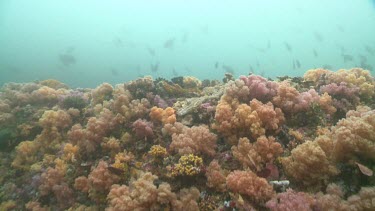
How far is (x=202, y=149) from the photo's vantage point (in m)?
6.45

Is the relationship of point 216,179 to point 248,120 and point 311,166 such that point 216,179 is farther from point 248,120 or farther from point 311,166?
point 311,166

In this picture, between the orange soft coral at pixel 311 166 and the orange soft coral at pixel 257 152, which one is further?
the orange soft coral at pixel 257 152

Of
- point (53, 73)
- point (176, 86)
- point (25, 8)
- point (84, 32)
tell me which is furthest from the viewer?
point (84, 32)

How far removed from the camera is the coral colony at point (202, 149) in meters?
4.83

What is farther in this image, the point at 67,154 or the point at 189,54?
the point at 189,54

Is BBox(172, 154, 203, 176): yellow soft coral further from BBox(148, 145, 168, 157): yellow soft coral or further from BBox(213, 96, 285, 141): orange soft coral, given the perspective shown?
BBox(213, 96, 285, 141): orange soft coral

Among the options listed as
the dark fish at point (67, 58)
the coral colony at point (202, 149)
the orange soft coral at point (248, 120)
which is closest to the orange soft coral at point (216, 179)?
the coral colony at point (202, 149)

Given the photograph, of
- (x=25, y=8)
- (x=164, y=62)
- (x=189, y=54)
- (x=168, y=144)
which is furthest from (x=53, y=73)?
(x=168, y=144)

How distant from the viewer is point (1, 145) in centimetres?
915

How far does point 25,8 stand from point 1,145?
141 meters

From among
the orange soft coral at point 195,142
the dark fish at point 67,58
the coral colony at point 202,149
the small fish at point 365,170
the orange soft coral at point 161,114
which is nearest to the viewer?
the small fish at point 365,170

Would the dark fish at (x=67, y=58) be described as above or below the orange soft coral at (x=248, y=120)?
above

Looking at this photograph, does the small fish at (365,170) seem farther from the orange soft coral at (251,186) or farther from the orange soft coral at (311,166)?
the orange soft coral at (251,186)

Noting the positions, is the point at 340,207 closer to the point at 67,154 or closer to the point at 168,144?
the point at 168,144
